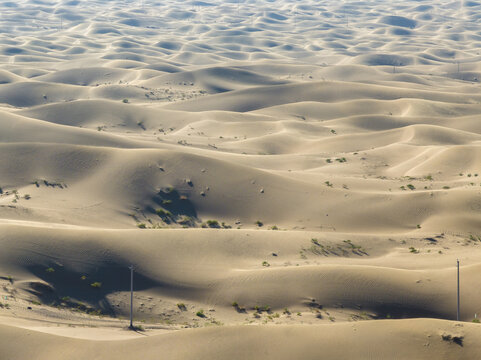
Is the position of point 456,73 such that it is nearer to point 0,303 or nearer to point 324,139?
point 324,139

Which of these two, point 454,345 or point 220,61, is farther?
point 220,61

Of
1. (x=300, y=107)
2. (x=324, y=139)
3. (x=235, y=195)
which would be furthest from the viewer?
(x=300, y=107)

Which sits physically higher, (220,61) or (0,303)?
(0,303)

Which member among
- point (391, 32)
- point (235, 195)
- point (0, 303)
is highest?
point (0, 303)

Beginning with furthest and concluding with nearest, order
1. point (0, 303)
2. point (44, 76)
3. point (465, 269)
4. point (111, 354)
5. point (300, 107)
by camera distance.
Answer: point (44, 76) < point (300, 107) < point (465, 269) < point (0, 303) < point (111, 354)

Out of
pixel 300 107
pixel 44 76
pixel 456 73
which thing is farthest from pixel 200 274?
pixel 456 73

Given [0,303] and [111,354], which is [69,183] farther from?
[111,354]

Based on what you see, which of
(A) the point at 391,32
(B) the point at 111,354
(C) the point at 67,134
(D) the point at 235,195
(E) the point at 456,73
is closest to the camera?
(B) the point at 111,354

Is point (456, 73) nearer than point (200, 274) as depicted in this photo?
No

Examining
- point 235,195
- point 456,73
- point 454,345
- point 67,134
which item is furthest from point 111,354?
point 456,73
